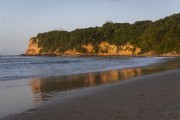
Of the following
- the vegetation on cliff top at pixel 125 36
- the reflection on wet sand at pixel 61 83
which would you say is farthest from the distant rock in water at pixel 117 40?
the reflection on wet sand at pixel 61 83

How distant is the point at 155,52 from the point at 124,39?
77.4ft

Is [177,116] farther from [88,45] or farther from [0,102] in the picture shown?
[88,45]

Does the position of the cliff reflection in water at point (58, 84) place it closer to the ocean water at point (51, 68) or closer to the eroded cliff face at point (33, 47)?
the ocean water at point (51, 68)

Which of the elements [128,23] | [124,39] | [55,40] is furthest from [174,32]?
[55,40]

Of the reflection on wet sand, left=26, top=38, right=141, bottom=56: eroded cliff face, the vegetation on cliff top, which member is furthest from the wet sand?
left=26, top=38, right=141, bottom=56: eroded cliff face

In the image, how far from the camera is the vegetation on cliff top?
96.8m

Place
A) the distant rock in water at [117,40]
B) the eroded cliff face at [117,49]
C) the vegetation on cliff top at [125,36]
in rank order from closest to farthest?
the vegetation on cliff top at [125,36] → the distant rock in water at [117,40] → the eroded cliff face at [117,49]

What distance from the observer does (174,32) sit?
96.1m

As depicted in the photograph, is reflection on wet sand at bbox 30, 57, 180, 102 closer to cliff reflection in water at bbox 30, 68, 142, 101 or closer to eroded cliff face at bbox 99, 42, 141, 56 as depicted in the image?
cliff reflection in water at bbox 30, 68, 142, 101

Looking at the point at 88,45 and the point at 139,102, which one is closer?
the point at 139,102

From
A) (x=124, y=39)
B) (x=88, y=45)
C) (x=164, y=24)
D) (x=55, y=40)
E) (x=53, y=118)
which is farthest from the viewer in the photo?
(x=55, y=40)

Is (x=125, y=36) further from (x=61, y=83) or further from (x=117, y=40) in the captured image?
(x=61, y=83)

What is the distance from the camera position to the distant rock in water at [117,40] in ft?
319

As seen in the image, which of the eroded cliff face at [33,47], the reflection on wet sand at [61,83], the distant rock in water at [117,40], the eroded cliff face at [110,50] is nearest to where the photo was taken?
the reflection on wet sand at [61,83]
